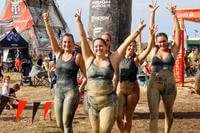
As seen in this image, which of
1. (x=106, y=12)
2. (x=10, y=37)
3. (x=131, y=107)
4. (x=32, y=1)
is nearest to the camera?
(x=131, y=107)

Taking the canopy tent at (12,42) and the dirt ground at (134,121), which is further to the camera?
the canopy tent at (12,42)

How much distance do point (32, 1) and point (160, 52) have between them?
128ft

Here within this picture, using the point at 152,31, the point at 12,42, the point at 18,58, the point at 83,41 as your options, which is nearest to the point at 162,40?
the point at 152,31

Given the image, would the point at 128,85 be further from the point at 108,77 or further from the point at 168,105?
the point at 108,77

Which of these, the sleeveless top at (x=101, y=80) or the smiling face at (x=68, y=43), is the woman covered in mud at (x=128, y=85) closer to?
the smiling face at (x=68, y=43)

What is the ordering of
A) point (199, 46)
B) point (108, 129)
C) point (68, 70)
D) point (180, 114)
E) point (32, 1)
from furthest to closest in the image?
point (32, 1) → point (199, 46) → point (180, 114) → point (68, 70) → point (108, 129)

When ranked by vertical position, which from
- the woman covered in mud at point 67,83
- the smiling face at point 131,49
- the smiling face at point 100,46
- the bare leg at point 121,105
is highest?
the smiling face at point 100,46

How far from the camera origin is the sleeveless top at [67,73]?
25.0ft

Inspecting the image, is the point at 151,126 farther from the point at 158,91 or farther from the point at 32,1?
the point at 32,1

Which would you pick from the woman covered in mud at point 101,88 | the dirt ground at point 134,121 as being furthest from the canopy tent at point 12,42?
the woman covered in mud at point 101,88

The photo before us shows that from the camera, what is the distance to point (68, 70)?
25.0ft

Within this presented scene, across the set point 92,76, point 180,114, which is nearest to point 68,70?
point 92,76

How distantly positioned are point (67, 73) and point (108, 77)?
3.10ft

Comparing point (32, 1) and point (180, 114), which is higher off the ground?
point (32, 1)
